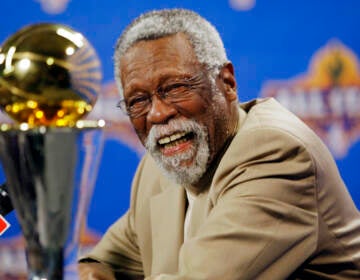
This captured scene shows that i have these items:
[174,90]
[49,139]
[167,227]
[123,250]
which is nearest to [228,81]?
[174,90]

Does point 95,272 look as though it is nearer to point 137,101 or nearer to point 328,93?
point 137,101

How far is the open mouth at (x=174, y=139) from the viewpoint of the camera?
56.4 inches

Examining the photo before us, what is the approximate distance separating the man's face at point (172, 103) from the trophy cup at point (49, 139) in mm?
721

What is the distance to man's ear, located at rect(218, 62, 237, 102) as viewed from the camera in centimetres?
157

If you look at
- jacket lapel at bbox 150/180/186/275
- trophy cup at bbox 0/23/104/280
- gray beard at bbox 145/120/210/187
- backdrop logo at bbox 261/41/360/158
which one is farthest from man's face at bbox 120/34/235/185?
backdrop logo at bbox 261/41/360/158

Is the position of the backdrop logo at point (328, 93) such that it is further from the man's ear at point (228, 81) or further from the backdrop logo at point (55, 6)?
the man's ear at point (228, 81)

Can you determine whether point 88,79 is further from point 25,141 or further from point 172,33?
point 172,33

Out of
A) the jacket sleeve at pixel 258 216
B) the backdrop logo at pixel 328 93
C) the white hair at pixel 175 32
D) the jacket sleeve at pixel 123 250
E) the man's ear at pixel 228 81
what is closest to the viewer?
the jacket sleeve at pixel 258 216

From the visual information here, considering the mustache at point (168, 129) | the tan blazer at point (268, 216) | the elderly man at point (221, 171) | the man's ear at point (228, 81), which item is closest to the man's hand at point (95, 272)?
the elderly man at point (221, 171)

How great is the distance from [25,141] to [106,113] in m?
1.99

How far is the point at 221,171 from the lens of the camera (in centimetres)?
139

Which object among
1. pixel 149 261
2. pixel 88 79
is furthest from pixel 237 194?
pixel 88 79

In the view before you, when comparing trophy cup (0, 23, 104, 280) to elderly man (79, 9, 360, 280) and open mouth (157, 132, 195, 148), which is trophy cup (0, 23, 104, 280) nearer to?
elderly man (79, 9, 360, 280)

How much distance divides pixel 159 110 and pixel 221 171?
0.56 feet
